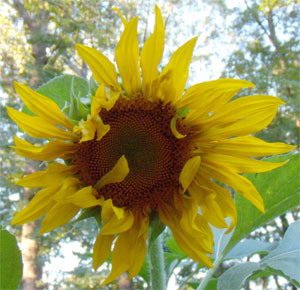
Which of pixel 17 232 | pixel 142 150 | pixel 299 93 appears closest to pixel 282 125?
pixel 299 93

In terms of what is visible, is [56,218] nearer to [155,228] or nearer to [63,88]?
[155,228]

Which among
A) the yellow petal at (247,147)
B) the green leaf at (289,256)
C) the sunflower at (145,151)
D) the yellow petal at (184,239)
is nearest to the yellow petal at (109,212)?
the sunflower at (145,151)

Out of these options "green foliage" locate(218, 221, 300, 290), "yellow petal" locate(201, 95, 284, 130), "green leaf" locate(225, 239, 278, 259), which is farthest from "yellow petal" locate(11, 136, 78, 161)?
"green leaf" locate(225, 239, 278, 259)

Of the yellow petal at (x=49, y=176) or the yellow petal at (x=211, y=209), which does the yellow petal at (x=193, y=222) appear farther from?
the yellow petal at (x=49, y=176)

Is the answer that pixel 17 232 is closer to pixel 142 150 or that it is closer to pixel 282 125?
pixel 282 125

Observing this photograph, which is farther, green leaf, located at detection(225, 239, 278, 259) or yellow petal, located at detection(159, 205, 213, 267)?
green leaf, located at detection(225, 239, 278, 259)

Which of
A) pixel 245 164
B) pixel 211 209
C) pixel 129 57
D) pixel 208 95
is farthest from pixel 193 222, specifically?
pixel 129 57

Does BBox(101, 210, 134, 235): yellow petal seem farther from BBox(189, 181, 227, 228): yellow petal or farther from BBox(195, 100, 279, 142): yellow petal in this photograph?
BBox(195, 100, 279, 142): yellow petal
